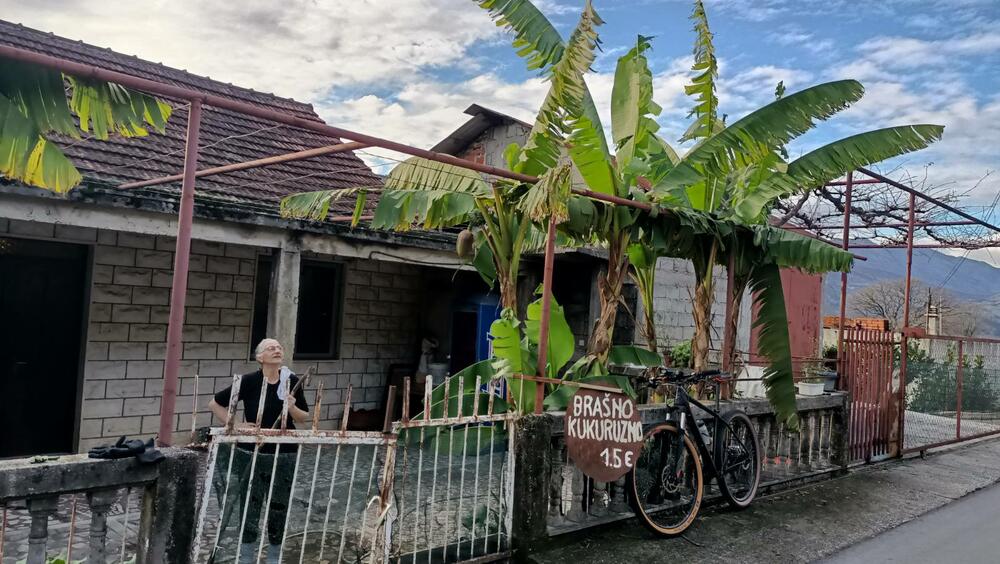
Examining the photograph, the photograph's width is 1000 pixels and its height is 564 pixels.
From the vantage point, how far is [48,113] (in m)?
3.37

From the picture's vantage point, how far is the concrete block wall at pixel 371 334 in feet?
34.2

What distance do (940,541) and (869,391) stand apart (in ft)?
10.8

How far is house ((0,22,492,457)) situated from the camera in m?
7.15

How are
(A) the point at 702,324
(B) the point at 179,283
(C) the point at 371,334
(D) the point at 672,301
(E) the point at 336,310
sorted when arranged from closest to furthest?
1. (B) the point at 179,283
2. (A) the point at 702,324
3. (E) the point at 336,310
4. (C) the point at 371,334
5. (D) the point at 672,301

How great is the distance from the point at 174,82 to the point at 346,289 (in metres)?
3.85

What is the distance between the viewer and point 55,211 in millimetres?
6227

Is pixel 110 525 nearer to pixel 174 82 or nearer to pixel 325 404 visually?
pixel 325 404

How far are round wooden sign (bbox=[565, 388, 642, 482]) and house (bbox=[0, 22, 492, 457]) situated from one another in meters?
3.24

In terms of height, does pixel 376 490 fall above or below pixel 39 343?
below

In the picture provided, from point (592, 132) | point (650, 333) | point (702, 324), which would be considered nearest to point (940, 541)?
point (702, 324)

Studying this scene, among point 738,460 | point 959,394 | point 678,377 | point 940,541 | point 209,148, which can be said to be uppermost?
point 209,148

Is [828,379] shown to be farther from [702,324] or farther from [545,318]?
[545,318]

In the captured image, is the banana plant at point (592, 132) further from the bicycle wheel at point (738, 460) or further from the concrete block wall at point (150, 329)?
the concrete block wall at point (150, 329)

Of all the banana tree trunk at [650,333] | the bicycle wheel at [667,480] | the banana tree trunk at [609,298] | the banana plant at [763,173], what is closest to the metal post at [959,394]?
the banana plant at [763,173]
